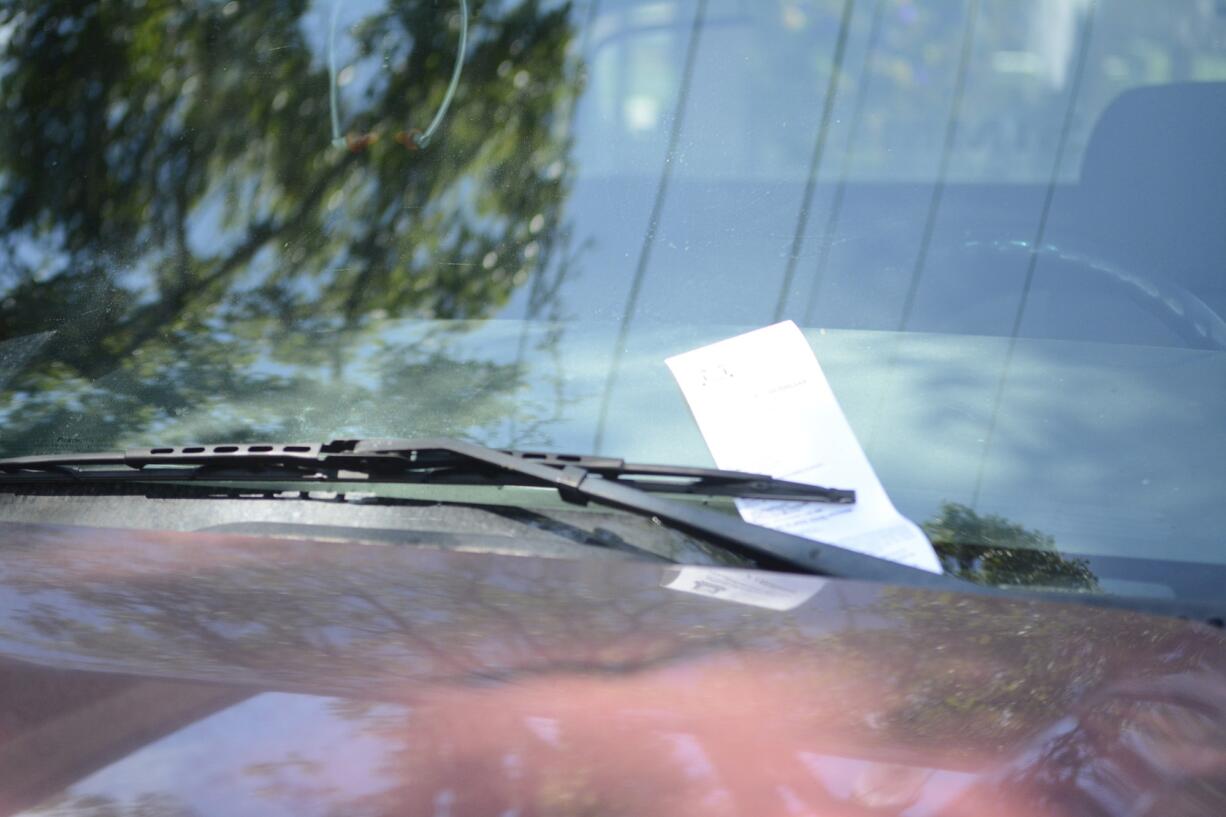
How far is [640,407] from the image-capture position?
1.83 metres

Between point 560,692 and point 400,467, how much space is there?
1.81 ft

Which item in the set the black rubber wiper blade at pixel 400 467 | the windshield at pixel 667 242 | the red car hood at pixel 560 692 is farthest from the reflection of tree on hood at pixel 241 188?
the red car hood at pixel 560 692

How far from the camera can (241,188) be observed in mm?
2107

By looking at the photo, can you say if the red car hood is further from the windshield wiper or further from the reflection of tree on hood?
the reflection of tree on hood

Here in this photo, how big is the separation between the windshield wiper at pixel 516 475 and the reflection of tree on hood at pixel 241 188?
0.46 ft

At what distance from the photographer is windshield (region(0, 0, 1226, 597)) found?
5.81ft

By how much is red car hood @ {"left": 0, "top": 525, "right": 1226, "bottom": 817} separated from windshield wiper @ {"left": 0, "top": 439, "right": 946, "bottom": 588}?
0.06 m

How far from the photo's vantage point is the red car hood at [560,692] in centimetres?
111

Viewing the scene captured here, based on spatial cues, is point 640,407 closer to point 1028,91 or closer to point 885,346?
point 885,346

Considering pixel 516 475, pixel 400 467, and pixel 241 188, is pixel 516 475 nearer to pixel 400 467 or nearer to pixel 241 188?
pixel 400 467

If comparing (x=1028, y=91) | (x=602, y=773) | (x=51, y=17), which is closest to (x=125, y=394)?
(x=51, y=17)

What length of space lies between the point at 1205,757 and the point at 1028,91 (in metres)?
0.99

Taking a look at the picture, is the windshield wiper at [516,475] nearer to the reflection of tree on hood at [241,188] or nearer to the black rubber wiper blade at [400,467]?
the black rubber wiper blade at [400,467]

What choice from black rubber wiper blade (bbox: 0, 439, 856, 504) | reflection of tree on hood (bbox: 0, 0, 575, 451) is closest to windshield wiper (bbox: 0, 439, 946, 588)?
black rubber wiper blade (bbox: 0, 439, 856, 504)
